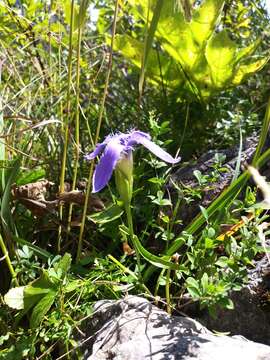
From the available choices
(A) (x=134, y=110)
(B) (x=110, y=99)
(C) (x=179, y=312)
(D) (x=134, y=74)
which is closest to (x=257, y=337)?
(C) (x=179, y=312)

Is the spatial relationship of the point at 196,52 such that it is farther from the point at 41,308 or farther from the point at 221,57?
the point at 41,308

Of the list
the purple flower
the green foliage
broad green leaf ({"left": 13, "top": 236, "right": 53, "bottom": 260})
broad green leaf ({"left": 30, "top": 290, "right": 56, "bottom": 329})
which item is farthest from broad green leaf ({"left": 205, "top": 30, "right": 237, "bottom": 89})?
broad green leaf ({"left": 30, "top": 290, "right": 56, "bottom": 329})

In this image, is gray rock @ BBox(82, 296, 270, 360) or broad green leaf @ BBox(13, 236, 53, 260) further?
broad green leaf @ BBox(13, 236, 53, 260)

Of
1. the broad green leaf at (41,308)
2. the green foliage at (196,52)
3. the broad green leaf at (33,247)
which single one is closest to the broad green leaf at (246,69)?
the green foliage at (196,52)

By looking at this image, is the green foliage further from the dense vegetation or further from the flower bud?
the flower bud

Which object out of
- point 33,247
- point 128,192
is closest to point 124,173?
point 128,192

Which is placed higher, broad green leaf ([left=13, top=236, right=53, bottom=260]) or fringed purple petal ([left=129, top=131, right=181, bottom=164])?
fringed purple petal ([left=129, top=131, right=181, bottom=164])
